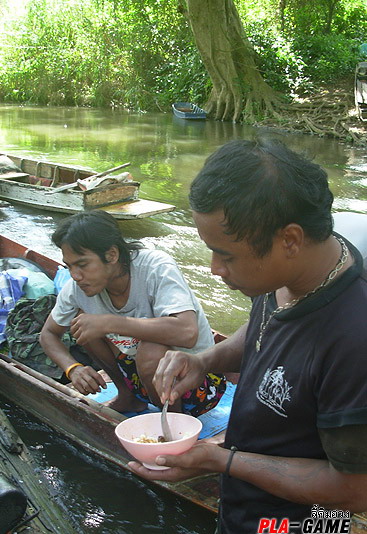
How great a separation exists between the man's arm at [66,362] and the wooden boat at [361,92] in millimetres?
13788

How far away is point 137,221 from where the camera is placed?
882 cm

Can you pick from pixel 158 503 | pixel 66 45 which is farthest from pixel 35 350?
pixel 66 45

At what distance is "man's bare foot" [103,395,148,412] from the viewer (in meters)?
3.45

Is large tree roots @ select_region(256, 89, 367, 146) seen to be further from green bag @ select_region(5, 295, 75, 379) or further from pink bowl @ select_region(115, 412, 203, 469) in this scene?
pink bowl @ select_region(115, 412, 203, 469)

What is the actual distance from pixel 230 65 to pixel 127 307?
1569 cm

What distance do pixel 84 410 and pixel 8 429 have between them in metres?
0.47

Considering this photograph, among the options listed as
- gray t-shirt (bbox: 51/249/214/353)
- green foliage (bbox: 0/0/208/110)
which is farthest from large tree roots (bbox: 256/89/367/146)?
gray t-shirt (bbox: 51/249/214/353)

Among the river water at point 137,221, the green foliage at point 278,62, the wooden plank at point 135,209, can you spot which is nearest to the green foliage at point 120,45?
the green foliage at point 278,62

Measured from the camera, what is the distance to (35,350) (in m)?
4.03

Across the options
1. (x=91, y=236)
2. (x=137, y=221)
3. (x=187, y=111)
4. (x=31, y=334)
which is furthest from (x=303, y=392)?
(x=187, y=111)

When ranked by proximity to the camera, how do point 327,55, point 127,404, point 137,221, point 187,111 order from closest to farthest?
point 127,404 < point 137,221 < point 327,55 < point 187,111

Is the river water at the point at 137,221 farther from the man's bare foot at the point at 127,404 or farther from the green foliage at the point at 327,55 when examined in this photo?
the green foliage at the point at 327,55

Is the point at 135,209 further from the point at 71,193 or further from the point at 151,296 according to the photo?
the point at 151,296

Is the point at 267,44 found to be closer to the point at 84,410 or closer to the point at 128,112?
the point at 128,112
